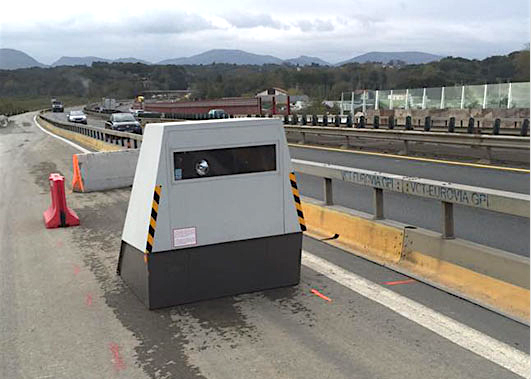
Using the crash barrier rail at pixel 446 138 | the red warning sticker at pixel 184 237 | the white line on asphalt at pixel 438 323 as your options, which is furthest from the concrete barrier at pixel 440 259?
the crash barrier rail at pixel 446 138

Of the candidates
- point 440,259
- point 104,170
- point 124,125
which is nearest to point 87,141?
point 124,125

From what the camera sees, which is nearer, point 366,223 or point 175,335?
point 175,335

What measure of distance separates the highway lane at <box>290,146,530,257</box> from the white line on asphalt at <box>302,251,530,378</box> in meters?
2.52

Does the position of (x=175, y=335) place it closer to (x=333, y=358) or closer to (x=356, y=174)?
(x=333, y=358)

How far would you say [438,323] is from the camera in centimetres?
527

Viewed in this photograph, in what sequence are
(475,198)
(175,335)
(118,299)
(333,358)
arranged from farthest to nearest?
(118,299) → (475,198) → (175,335) → (333,358)

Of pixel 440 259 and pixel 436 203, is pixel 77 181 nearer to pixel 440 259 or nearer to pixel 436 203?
pixel 436 203

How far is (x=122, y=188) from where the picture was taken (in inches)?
606

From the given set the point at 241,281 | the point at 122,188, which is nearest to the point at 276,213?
the point at 241,281

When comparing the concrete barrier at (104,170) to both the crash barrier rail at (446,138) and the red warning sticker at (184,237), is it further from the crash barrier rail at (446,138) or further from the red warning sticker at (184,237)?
the red warning sticker at (184,237)

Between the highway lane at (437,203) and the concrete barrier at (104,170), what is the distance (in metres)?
4.53

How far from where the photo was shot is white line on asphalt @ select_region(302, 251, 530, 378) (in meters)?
4.52

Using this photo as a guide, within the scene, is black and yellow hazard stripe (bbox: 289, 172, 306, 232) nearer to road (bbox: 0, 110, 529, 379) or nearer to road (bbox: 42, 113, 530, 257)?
road (bbox: 0, 110, 529, 379)

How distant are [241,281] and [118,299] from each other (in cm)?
133
